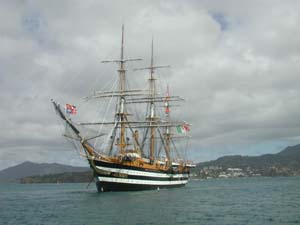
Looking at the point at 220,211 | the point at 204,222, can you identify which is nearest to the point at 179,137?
the point at 220,211

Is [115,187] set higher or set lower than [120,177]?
lower

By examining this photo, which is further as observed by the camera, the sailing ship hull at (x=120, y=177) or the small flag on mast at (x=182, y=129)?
the small flag on mast at (x=182, y=129)

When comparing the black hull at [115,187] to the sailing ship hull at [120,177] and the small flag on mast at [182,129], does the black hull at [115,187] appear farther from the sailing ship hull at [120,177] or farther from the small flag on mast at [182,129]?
the small flag on mast at [182,129]

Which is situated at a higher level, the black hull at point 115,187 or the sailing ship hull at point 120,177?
the sailing ship hull at point 120,177

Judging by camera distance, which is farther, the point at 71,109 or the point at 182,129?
the point at 182,129

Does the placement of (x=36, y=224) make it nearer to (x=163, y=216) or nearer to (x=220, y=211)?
(x=163, y=216)

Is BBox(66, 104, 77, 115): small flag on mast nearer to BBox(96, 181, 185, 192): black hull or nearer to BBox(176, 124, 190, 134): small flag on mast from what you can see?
BBox(96, 181, 185, 192): black hull

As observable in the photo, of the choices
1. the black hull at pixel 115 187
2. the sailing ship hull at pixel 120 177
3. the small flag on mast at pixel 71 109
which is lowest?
the black hull at pixel 115 187

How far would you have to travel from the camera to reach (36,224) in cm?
4106

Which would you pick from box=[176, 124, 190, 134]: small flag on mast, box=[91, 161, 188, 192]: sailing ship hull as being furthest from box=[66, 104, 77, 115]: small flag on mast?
box=[176, 124, 190, 134]: small flag on mast

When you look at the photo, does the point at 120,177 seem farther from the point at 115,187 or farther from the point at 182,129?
the point at 182,129

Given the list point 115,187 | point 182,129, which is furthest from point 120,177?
point 182,129

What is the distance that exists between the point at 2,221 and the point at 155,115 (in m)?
56.4

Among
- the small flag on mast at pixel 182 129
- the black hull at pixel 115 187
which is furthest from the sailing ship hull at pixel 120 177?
the small flag on mast at pixel 182 129
